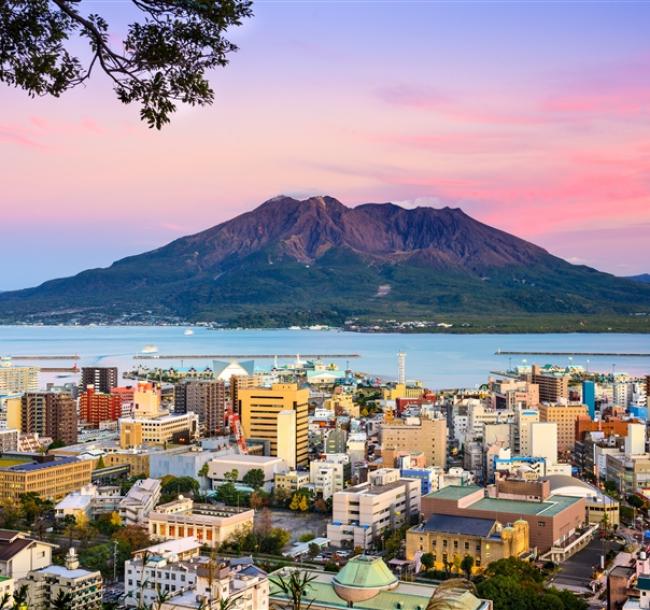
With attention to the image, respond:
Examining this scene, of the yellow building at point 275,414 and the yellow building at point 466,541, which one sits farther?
the yellow building at point 275,414

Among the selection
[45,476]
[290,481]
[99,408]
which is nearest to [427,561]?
[290,481]

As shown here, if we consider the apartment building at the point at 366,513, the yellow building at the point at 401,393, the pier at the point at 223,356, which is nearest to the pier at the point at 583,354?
the pier at the point at 223,356

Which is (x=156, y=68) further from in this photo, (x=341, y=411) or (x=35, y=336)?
(x=35, y=336)

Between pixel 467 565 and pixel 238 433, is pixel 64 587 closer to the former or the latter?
pixel 467 565

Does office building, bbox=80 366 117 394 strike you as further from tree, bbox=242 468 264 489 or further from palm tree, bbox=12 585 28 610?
palm tree, bbox=12 585 28 610

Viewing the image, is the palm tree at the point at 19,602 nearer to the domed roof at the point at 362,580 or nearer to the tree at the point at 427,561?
the domed roof at the point at 362,580

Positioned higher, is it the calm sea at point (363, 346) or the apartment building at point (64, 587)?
the calm sea at point (363, 346)

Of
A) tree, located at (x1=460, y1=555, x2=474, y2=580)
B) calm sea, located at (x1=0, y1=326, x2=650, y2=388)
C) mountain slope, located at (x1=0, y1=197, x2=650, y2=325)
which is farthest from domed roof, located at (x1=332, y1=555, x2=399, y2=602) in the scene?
mountain slope, located at (x1=0, y1=197, x2=650, y2=325)
